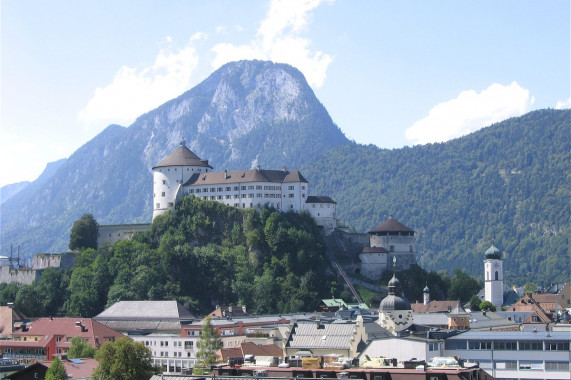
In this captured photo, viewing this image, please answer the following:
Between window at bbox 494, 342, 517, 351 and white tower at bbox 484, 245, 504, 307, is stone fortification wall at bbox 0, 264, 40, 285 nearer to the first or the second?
white tower at bbox 484, 245, 504, 307

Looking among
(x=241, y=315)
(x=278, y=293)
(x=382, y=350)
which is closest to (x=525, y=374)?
Answer: (x=382, y=350)

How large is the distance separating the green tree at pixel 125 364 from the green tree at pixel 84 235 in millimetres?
81971

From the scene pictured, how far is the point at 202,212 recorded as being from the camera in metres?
147

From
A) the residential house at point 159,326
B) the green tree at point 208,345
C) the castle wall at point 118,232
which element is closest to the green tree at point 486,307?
the residential house at point 159,326

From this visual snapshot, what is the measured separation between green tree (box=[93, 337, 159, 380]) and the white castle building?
76031 millimetres

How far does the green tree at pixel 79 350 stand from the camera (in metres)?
94.8

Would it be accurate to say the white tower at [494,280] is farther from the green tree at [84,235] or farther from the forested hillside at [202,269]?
the green tree at [84,235]

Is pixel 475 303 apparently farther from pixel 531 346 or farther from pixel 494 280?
pixel 531 346

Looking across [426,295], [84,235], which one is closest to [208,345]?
[426,295]

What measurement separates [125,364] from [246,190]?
258 ft

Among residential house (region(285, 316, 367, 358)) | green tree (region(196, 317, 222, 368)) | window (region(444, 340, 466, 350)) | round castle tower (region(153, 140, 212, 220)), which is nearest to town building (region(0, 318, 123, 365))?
green tree (region(196, 317, 222, 368))

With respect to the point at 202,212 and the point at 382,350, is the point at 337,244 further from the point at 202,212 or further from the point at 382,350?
the point at 382,350

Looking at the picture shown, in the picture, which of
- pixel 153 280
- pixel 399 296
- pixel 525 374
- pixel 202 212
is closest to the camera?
pixel 525 374

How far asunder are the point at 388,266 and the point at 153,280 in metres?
34.2
